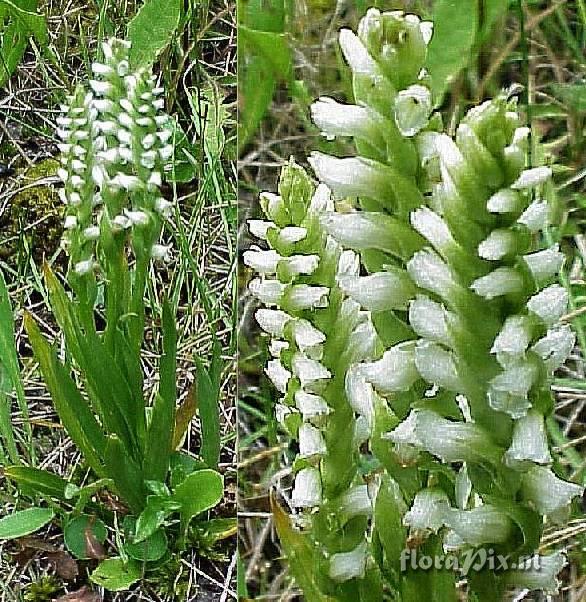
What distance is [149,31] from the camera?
34.3 inches

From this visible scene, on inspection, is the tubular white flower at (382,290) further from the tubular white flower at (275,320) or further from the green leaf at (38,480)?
the green leaf at (38,480)

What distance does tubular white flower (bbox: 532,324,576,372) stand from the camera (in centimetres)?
44

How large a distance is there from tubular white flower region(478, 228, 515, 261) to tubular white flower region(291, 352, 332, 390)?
5.4 inches

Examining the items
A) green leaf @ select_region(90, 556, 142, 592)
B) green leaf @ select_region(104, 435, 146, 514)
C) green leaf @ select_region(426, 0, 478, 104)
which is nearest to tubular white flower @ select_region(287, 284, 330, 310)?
green leaf @ select_region(426, 0, 478, 104)

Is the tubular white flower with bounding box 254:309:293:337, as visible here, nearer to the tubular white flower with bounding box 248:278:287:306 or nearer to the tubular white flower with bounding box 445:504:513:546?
the tubular white flower with bounding box 248:278:287:306

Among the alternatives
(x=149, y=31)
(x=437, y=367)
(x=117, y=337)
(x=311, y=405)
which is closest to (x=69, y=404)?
(x=117, y=337)

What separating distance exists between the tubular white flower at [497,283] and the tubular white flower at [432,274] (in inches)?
0.6

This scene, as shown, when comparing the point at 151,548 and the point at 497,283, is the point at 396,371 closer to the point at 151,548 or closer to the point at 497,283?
the point at 497,283

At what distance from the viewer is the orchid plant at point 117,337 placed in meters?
0.87

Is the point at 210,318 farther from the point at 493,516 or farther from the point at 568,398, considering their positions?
the point at 493,516

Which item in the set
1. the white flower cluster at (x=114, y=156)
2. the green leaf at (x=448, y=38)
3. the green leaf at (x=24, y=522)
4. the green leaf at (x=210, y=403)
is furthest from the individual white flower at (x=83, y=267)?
the green leaf at (x=448, y=38)

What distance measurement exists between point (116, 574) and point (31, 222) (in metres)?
0.36

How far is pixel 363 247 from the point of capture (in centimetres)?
48

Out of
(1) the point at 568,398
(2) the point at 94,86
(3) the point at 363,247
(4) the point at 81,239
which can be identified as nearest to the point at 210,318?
(4) the point at 81,239
